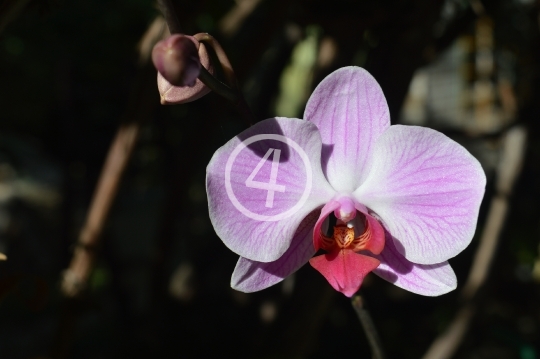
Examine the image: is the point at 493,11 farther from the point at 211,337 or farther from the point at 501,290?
the point at 501,290

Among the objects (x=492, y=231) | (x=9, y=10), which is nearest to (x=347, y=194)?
(x=9, y=10)

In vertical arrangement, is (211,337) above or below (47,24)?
below

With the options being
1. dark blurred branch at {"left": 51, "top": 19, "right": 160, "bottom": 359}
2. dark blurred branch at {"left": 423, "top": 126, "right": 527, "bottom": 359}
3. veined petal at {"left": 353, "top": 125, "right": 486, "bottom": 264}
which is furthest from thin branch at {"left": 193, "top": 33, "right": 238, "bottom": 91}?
dark blurred branch at {"left": 423, "top": 126, "right": 527, "bottom": 359}

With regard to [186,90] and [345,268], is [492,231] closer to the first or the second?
[345,268]

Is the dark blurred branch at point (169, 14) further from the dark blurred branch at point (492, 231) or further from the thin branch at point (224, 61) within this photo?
the dark blurred branch at point (492, 231)

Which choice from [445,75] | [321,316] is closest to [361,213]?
[321,316]

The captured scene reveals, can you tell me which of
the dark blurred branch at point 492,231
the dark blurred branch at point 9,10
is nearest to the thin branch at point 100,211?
the dark blurred branch at point 9,10

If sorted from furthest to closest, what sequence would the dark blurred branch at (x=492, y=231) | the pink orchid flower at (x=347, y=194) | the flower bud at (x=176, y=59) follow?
the dark blurred branch at (x=492, y=231), the pink orchid flower at (x=347, y=194), the flower bud at (x=176, y=59)
